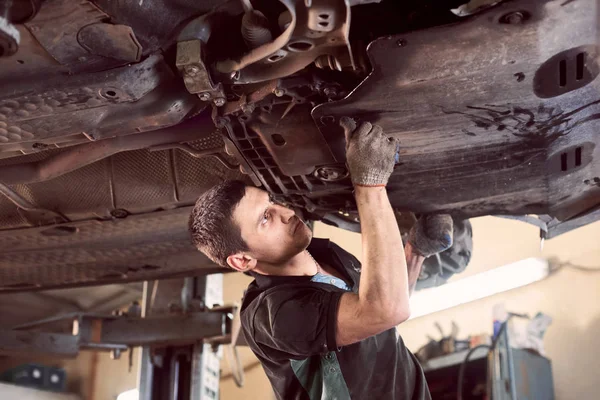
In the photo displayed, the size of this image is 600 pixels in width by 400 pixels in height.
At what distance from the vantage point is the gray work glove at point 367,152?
5.42 ft

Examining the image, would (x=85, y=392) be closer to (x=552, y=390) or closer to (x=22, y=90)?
(x=552, y=390)

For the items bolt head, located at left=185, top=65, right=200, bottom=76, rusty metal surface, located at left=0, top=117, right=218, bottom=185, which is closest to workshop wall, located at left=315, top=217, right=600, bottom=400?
rusty metal surface, located at left=0, top=117, right=218, bottom=185

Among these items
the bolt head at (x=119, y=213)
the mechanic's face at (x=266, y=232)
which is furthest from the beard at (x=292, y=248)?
the bolt head at (x=119, y=213)

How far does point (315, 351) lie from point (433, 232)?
0.56 meters

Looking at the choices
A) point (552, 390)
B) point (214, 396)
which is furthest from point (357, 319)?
point (552, 390)

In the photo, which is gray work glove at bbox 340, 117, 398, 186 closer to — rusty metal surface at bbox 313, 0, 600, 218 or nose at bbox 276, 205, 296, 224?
rusty metal surface at bbox 313, 0, 600, 218

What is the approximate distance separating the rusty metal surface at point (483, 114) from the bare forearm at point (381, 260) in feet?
0.51

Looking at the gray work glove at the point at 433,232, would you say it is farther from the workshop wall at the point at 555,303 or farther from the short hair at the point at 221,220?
the workshop wall at the point at 555,303

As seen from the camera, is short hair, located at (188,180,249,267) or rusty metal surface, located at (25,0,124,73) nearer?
rusty metal surface, located at (25,0,124,73)

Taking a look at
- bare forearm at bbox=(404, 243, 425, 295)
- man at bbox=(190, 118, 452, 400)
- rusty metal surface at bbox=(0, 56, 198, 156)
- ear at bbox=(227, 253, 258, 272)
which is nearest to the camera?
rusty metal surface at bbox=(0, 56, 198, 156)

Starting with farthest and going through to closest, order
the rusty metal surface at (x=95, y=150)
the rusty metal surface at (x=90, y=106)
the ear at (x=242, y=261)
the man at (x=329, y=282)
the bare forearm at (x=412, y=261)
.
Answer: the bare forearm at (x=412, y=261) → the ear at (x=242, y=261) → the rusty metal surface at (x=95, y=150) → the man at (x=329, y=282) → the rusty metal surface at (x=90, y=106)

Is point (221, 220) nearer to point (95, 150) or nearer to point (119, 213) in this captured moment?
point (95, 150)

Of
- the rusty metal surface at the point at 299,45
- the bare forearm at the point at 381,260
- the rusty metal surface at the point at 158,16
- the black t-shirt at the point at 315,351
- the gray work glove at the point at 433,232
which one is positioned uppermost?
the rusty metal surface at the point at 158,16

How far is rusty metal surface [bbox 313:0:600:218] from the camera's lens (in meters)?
1.40
